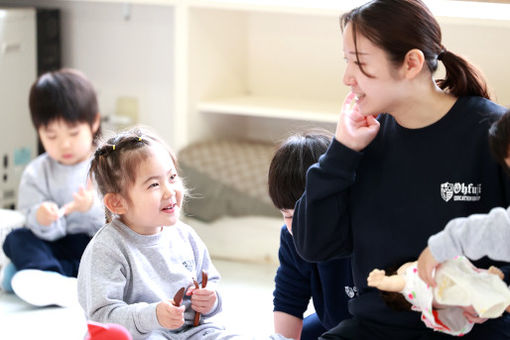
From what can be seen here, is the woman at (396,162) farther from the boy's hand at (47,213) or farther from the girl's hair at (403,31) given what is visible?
the boy's hand at (47,213)

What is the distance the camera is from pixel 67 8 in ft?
9.23

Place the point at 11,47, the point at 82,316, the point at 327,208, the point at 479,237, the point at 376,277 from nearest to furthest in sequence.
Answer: the point at 479,237 → the point at 376,277 → the point at 327,208 → the point at 82,316 → the point at 11,47

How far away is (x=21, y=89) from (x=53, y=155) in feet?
1.98

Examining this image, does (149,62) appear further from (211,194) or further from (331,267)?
(331,267)

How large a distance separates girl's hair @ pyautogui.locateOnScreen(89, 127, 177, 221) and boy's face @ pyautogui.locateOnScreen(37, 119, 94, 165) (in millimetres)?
617

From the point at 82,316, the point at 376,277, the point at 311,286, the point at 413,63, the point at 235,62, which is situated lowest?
the point at 82,316

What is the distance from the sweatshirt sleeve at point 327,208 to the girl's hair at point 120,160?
34 cm

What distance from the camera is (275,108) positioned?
2.33 metres

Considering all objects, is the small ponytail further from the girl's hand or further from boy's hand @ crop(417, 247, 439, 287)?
boy's hand @ crop(417, 247, 439, 287)

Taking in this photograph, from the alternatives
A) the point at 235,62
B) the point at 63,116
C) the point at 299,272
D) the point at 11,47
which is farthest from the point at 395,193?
the point at 11,47

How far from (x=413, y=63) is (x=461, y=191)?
0.22 metres

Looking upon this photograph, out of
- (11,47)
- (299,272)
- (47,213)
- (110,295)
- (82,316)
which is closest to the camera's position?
(110,295)

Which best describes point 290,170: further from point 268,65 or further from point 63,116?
point 268,65

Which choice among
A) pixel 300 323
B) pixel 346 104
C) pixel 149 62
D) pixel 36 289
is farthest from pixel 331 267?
pixel 149 62
